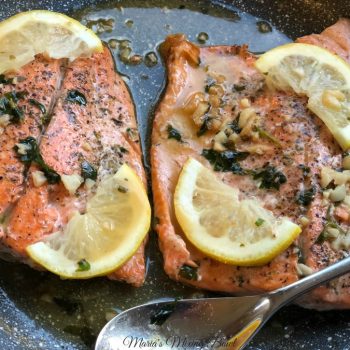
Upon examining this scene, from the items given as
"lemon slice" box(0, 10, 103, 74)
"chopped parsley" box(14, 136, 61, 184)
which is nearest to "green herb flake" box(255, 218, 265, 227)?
"chopped parsley" box(14, 136, 61, 184)

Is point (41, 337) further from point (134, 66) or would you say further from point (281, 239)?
point (134, 66)

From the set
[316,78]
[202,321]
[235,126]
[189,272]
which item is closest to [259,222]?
[189,272]

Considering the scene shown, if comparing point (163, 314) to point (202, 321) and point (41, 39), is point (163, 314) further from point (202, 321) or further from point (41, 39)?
point (41, 39)

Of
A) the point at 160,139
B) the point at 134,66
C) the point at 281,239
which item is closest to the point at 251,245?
the point at 281,239

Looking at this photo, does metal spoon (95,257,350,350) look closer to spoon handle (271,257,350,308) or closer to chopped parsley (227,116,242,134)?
spoon handle (271,257,350,308)

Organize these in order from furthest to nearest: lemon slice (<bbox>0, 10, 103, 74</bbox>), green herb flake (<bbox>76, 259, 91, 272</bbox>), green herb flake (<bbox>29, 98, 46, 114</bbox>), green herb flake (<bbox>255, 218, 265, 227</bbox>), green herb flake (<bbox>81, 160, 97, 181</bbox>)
Result: lemon slice (<bbox>0, 10, 103, 74</bbox>) < green herb flake (<bbox>29, 98, 46, 114</bbox>) < green herb flake (<bbox>81, 160, 97, 181</bbox>) < green herb flake (<bbox>255, 218, 265, 227</bbox>) < green herb flake (<bbox>76, 259, 91, 272</bbox>)

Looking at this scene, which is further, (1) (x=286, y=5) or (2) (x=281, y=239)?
(1) (x=286, y=5)
